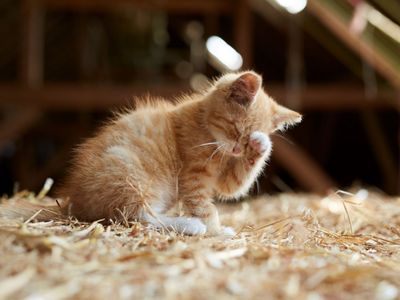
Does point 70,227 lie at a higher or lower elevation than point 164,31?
lower

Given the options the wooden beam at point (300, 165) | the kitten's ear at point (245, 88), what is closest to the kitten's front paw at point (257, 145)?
the kitten's ear at point (245, 88)

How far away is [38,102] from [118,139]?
3.88 m

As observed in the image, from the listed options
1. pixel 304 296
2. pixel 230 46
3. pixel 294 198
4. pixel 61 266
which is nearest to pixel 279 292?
pixel 304 296

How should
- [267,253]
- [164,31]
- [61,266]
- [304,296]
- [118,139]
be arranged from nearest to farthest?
[304,296] < [61,266] < [267,253] < [118,139] < [164,31]

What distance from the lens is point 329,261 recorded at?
69.9 inches

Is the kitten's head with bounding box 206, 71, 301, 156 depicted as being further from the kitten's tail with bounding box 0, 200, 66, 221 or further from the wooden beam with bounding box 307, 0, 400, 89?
the wooden beam with bounding box 307, 0, 400, 89

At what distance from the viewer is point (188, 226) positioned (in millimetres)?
2273

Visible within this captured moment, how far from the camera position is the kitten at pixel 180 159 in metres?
2.31

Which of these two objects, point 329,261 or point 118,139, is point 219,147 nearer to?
point 118,139

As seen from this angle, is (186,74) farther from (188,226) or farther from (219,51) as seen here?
(188,226)

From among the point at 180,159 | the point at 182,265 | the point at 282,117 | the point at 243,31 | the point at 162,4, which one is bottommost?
the point at 182,265

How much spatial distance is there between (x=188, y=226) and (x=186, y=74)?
7.64 m

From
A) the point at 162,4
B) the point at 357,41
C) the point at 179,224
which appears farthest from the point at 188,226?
the point at 162,4

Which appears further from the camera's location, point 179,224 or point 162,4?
point 162,4
